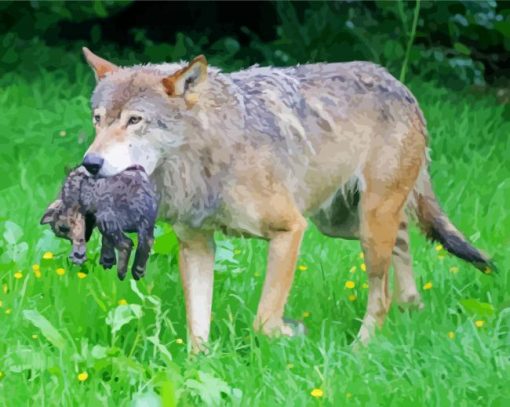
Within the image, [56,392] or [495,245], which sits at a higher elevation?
[56,392]

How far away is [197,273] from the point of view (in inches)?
241

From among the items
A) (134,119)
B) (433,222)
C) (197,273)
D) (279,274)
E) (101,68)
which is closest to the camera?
(134,119)

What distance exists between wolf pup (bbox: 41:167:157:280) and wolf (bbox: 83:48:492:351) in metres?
0.09

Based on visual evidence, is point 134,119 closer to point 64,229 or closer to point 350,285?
point 64,229

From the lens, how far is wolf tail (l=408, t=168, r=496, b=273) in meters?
6.64

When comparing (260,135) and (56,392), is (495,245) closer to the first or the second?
(260,135)

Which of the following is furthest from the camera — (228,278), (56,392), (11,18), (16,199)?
(11,18)

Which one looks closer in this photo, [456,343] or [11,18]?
[456,343]

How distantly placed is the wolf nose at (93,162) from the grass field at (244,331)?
67cm

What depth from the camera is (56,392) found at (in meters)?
5.02

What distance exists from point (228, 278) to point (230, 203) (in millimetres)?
996

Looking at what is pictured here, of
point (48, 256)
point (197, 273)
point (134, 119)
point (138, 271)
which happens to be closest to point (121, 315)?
point (138, 271)

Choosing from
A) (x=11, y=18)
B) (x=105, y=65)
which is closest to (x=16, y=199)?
(x=105, y=65)

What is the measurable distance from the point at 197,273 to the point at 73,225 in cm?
90
